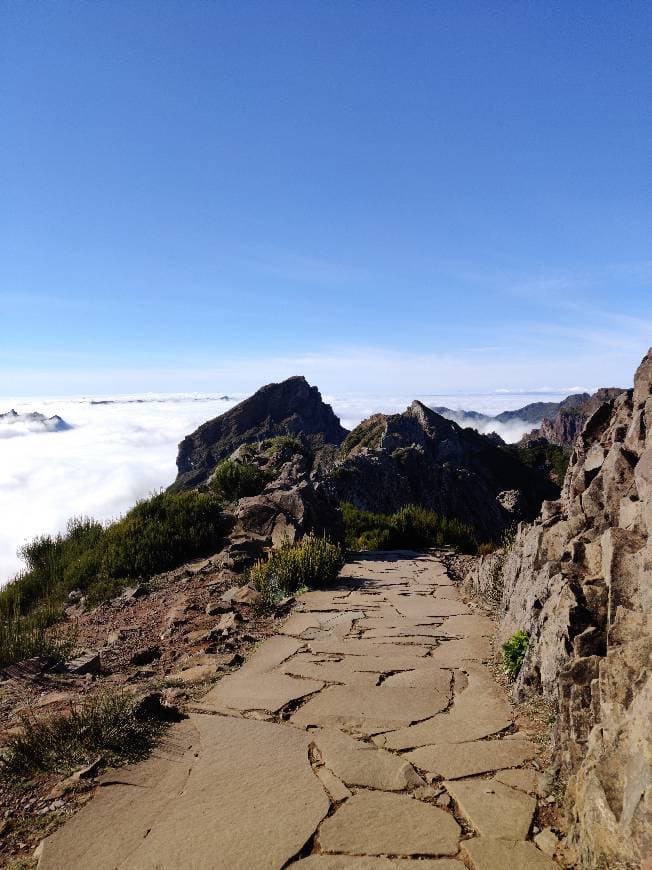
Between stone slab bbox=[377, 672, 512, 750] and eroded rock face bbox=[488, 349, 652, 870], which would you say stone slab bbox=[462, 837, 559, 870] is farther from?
stone slab bbox=[377, 672, 512, 750]

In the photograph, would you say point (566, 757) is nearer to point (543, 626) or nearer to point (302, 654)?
point (543, 626)

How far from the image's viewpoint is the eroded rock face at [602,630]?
2490mm

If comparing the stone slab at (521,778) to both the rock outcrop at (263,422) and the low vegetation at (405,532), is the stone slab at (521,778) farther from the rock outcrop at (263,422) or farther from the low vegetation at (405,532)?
the rock outcrop at (263,422)

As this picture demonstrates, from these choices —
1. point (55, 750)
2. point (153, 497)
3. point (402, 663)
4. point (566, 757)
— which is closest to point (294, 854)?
point (566, 757)

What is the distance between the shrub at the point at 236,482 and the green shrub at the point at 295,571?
621cm

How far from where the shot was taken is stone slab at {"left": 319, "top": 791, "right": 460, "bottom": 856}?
295cm

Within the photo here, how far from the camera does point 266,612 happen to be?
302 inches

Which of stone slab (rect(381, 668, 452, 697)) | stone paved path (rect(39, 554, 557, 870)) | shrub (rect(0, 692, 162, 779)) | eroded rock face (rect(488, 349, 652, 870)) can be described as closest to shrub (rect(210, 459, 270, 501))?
stone paved path (rect(39, 554, 557, 870))

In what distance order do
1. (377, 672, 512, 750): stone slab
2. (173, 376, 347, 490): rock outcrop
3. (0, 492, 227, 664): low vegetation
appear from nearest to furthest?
1. (377, 672, 512, 750): stone slab
2. (0, 492, 227, 664): low vegetation
3. (173, 376, 347, 490): rock outcrop

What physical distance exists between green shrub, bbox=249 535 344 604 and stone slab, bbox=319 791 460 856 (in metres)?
5.15

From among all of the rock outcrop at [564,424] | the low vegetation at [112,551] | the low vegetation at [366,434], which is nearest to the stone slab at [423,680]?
the low vegetation at [112,551]

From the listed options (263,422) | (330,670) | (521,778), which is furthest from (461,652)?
(263,422)

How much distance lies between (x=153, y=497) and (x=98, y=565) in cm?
244

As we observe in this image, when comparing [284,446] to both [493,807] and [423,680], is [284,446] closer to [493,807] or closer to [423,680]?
[423,680]
